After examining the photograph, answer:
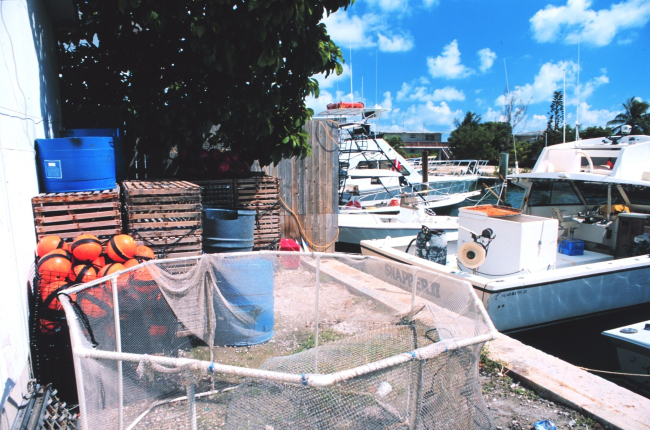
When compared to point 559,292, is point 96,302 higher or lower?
higher

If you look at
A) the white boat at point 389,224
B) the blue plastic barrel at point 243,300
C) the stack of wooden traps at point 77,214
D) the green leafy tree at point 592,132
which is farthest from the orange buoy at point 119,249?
the green leafy tree at point 592,132

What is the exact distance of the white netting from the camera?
211 centimetres

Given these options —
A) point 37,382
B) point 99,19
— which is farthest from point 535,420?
point 99,19

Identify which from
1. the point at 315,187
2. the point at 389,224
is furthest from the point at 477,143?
the point at 315,187

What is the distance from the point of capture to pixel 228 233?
19.0 ft

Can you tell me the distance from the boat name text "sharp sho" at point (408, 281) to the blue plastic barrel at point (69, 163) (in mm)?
3533

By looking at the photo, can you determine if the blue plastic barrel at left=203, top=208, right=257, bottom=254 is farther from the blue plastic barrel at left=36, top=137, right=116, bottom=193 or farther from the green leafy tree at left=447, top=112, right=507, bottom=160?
the green leafy tree at left=447, top=112, right=507, bottom=160

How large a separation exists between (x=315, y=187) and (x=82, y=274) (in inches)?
236

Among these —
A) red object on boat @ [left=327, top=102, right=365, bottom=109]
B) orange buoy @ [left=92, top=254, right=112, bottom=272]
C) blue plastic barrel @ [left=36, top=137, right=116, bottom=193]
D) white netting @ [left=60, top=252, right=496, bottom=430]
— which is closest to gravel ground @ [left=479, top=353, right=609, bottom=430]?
white netting @ [left=60, top=252, right=496, bottom=430]

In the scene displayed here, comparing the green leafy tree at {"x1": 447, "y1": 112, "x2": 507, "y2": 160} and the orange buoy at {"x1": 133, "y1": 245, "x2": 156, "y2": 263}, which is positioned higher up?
the green leafy tree at {"x1": 447, "y1": 112, "x2": 507, "y2": 160}

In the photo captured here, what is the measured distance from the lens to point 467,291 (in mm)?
3213

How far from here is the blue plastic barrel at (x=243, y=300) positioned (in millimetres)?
4172

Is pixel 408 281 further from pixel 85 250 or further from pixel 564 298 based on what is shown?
pixel 564 298

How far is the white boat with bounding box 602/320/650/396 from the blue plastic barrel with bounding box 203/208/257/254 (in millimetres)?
4822
